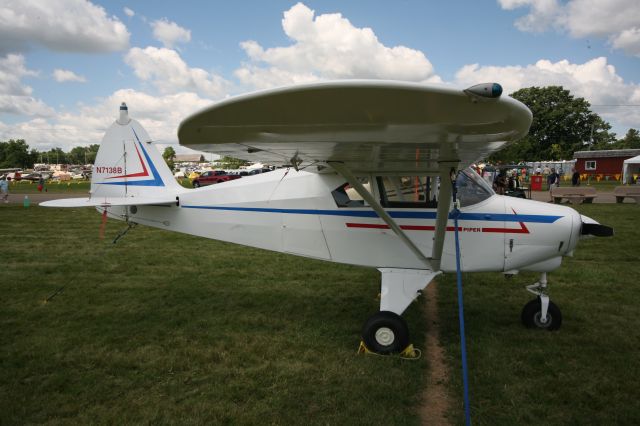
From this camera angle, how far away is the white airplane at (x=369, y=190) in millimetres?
2189

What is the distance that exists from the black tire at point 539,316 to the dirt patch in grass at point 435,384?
41.8 inches

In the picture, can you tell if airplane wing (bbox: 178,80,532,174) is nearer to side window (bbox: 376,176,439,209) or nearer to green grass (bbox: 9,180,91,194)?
side window (bbox: 376,176,439,209)

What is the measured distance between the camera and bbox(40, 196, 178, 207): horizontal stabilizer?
5098 millimetres

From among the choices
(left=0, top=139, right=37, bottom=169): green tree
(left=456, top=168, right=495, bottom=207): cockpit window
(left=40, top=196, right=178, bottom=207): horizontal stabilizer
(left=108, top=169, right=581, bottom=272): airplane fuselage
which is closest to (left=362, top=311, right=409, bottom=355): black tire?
(left=108, top=169, right=581, bottom=272): airplane fuselage

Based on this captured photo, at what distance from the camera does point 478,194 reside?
4602mm

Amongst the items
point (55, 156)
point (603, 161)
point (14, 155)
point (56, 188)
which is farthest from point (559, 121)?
point (55, 156)

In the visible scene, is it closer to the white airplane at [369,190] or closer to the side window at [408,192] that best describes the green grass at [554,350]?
the white airplane at [369,190]

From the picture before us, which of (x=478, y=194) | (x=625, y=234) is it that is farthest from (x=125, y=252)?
(x=625, y=234)

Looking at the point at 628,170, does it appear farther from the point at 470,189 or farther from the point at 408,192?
the point at 408,192

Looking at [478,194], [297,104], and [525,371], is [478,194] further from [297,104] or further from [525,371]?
[297,104]

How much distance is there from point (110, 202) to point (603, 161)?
168 feet

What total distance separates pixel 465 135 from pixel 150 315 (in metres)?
4.78

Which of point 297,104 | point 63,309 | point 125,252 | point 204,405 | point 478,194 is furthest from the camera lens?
point 125,252

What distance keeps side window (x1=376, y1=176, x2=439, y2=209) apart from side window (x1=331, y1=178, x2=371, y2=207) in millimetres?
313
